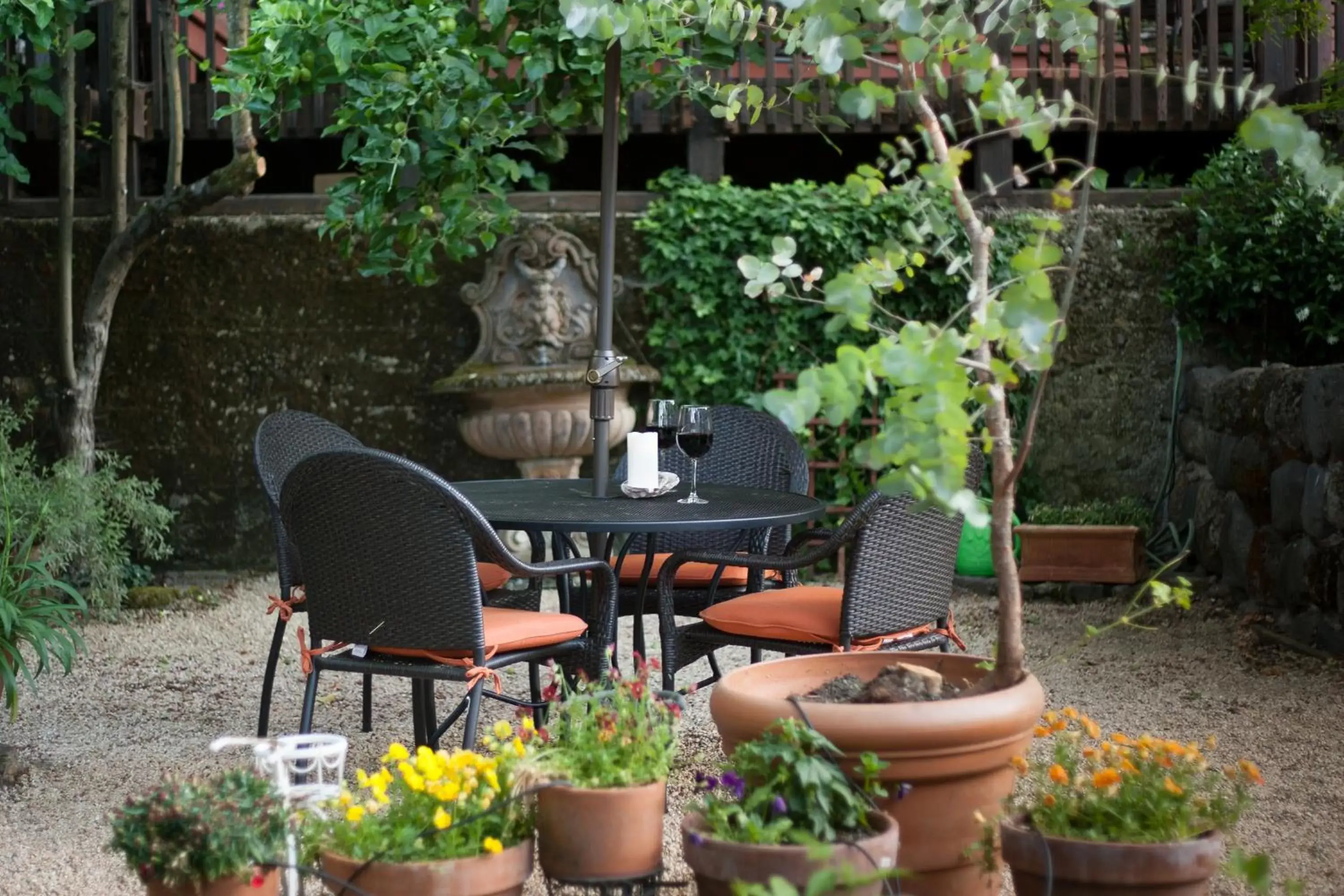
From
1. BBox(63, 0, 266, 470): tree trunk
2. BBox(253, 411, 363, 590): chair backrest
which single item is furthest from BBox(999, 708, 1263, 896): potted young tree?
BBox(63, 0, 266, 470): tree trunk

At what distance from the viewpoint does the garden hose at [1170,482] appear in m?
5.89

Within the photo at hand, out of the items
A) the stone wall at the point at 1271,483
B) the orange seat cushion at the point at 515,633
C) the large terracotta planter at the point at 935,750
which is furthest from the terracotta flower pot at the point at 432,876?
the stone wall at the point at 1271,483

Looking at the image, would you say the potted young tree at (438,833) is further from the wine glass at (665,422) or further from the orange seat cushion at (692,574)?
the orange seat cushion at (692,574)

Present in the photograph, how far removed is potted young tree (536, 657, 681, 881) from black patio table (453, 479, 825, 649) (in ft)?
2.33

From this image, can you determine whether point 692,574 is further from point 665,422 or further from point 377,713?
point 377,713

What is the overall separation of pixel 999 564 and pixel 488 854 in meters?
0.79

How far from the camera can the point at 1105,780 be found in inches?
67.9

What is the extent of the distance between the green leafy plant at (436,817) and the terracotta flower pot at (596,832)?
0.15ft

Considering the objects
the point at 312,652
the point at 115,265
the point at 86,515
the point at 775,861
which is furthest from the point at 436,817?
the point at 115,265

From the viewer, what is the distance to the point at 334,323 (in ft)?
20.3

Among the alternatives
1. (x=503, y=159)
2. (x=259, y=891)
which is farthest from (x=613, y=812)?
(x=503, y=159)

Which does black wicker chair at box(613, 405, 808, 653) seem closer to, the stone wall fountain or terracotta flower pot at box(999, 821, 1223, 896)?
terracotta flower pot at box(999, 821, 1223, 896)

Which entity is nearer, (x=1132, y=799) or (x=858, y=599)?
(x=1132, y=799)

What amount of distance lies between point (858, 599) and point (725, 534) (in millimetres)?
996
